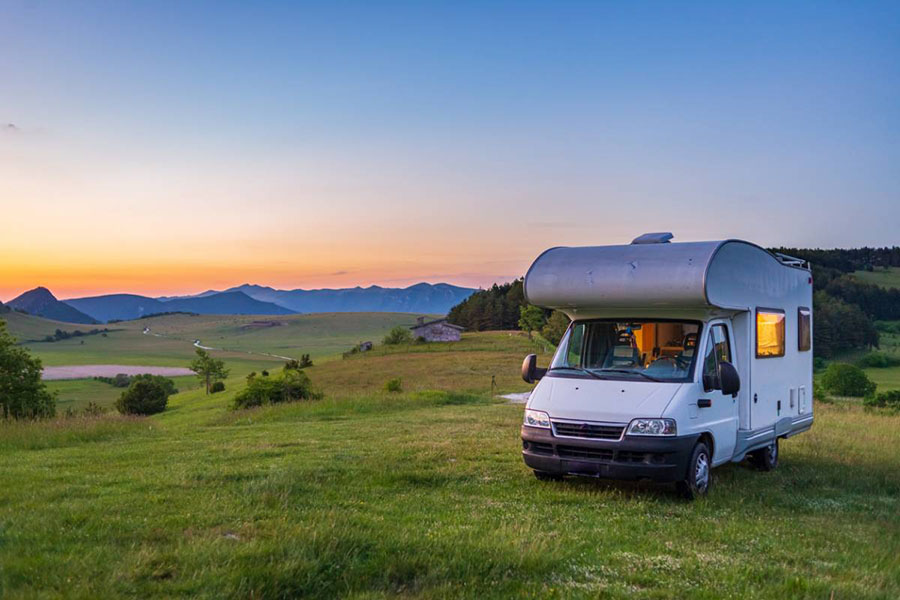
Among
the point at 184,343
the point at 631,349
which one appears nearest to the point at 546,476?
the point at 631,349

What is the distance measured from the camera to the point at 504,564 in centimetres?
580

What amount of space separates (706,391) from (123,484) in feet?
25.0

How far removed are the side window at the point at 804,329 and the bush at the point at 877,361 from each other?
7781 cm

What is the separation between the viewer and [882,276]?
13112 cm

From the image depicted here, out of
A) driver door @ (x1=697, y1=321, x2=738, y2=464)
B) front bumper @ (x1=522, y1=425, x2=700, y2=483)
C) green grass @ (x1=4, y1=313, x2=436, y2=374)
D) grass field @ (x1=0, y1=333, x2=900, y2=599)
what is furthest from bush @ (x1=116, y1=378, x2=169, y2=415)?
driver door @ (x1=697, y1=321, x2=738, y2=464)

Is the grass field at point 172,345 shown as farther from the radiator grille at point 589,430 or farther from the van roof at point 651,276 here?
the radiator grille at point 589,430

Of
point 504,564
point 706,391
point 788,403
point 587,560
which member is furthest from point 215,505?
point 788,403

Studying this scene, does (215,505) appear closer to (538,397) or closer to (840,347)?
(538,397)

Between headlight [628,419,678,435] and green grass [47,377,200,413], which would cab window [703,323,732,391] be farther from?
green grass [47,377,200,413]

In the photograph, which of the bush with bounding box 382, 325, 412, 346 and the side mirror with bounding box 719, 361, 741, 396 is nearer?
the side mirror with bounding box 719, 361, 741, 396

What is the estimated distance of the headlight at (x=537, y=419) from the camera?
9.31 metres

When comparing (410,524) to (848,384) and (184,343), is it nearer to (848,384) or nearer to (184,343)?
(848,384)

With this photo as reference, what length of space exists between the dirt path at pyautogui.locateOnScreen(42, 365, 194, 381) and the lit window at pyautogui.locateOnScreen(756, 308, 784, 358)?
90845mm

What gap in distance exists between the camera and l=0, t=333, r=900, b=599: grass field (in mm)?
5363
